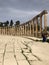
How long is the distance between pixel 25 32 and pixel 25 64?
20382 mm

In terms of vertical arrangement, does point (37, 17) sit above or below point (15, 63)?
above

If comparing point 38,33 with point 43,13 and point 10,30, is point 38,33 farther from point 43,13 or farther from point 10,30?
point 10,30

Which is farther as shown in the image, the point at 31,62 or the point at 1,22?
the point at 1,22

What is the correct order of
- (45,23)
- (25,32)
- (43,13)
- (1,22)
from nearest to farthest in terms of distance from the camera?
(45,23) < (43,13) < (25,32) < (1,22)

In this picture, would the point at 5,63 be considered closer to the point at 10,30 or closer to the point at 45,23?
the point at 45,23

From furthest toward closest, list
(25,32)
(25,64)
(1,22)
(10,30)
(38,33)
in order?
(1,22)
(10,30)
(25,32)
(38,33)
(25,64)

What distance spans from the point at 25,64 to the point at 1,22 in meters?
35.2

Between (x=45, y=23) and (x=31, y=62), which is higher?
(x=45, y=23)

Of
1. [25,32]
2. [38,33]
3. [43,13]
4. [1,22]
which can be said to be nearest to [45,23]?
[43,13]

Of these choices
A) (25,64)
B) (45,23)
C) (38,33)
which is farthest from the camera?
(38,33)

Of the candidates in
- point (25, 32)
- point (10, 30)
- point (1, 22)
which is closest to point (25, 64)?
point (25, 32)

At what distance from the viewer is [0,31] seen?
30.6 metres

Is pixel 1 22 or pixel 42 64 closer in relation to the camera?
pixel 42 64

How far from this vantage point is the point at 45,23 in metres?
16.0
